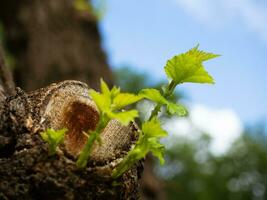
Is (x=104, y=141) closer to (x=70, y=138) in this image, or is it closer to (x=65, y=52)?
(x=70, y=138)

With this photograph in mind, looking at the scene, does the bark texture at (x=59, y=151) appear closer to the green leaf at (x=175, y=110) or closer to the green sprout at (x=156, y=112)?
the green sprout at (x=156, y=112)

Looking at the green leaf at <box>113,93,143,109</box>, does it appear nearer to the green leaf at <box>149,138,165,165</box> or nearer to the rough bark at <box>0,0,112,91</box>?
the green leaf at <box>149,138,165,165</box>

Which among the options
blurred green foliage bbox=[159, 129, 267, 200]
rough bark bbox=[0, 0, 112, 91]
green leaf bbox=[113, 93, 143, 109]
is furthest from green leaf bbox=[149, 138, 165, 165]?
blurred green foliage bbox=[159, 129, 267, 200]

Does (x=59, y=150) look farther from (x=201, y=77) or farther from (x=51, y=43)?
(x=51, y=43)

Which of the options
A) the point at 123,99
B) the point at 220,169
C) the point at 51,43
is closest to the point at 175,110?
the point at 123,99

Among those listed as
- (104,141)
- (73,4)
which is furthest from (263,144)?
(104,141)

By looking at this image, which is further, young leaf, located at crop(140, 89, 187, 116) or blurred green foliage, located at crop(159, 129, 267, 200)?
blurred green foliage, located at crop(159, 129, 267, 200)

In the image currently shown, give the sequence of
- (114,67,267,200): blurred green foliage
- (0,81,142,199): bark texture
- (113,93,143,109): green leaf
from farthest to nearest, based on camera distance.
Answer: (114,67,267,200): blurred green foliage → (0,81,142,199): bark texture → (113,93,143,109): green leaf
